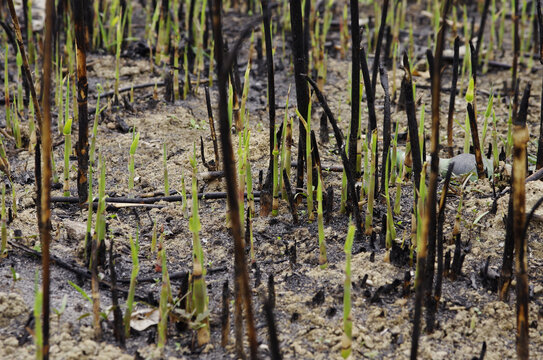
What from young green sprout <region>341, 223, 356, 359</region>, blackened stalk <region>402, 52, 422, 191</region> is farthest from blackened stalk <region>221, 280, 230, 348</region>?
blackened stalk <region>402, 52, 422, 191</region>

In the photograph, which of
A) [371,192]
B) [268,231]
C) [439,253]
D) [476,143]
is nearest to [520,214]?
[439,253]

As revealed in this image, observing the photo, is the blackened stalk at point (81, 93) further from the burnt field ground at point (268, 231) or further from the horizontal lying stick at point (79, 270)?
the horizontal lying stick at point (79, 270)

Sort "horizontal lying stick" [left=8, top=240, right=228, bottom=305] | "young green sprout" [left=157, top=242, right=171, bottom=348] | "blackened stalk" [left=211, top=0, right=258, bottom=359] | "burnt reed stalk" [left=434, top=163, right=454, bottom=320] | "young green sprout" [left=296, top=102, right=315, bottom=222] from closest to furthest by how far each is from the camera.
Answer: "blackened stalk" [left=211, top=0, right=258, bottom=359], "young green sprout" [left=157, top=242, right=171, bottom=348], "burnt reed stalk" [left=434, top=163, right=454, bottom=320], "horizontal lying stick" [left=8, top=240, right=228, bottom=305], "young green sprout" [left=296, top=102, right=315, bottom=222]

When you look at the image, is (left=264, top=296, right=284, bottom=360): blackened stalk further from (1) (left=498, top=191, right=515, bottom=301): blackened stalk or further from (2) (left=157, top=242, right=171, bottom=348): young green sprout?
(1) (left=498, top=191, right=515, bottom=301): blackened stalk

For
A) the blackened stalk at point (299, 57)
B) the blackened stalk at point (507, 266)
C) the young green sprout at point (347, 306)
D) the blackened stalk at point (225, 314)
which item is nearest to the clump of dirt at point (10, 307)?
the blackened stalk at point (225, 314)

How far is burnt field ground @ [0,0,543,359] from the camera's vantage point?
1.30m

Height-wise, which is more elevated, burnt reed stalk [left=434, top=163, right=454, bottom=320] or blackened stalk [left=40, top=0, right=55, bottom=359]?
blackened stalk [left=40, top=0, right=55, bottom=359]

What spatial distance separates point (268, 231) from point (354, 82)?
1.71 ft

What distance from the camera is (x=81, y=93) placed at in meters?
1.79

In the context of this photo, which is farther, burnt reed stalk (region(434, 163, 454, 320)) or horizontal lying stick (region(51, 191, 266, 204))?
horizontal lying stick (region(51, 191, 266, 204))

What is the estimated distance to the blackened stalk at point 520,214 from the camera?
1126 millimetres

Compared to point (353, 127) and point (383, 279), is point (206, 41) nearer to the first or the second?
point (353, 127)

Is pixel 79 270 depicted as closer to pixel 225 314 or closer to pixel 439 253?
pixel 225 314

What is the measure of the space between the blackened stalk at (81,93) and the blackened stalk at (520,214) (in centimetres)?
111
